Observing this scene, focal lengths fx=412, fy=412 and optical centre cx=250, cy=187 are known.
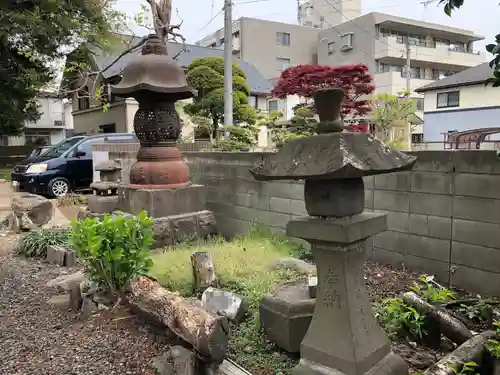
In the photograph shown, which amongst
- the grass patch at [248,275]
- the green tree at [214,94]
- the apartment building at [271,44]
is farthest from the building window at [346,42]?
the grass patch at [248,275]

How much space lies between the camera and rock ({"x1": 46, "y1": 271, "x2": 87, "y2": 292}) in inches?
166

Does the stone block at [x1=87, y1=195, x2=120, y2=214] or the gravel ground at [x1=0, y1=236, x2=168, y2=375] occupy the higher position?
the stone block at [x1=87, y1=195, x2=120, y2=214]

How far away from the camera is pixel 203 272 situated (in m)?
3.67

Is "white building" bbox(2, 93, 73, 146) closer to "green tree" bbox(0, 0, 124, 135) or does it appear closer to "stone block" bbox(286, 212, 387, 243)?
"green tree" bbox(0, 0, 124, 135)

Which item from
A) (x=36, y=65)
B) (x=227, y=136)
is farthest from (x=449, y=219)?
(x=36, y=65)

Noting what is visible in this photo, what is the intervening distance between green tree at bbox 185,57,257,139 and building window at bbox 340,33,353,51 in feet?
49.3

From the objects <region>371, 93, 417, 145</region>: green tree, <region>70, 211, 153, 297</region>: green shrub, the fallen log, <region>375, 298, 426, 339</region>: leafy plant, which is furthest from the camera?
<region>371, 93, 417, 145</region>: green tree

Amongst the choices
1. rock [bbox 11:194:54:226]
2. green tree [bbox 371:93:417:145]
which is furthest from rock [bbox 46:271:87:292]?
green tree [bbox 371:93:417:145]

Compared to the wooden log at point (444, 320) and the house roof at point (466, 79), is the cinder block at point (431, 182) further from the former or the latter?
the house roof at point (466, 79)

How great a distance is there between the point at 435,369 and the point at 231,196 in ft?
13.6

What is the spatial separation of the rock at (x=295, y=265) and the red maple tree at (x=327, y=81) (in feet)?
23.7

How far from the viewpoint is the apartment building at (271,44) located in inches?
1268

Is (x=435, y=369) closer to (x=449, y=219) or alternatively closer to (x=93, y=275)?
(x=449, y=219)

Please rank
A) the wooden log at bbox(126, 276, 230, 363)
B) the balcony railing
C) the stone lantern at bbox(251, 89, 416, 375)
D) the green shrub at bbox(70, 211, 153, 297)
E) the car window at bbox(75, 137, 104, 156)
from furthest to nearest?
the balcony railing < the car window at bbox(75, 137, 104, 156) < the green shrub at bbox(70, 211, 153, 297) < the wooden log at bbox(126, 276, 230, 363) < the stone lantern at bbox(251, 89, 416, 375)
